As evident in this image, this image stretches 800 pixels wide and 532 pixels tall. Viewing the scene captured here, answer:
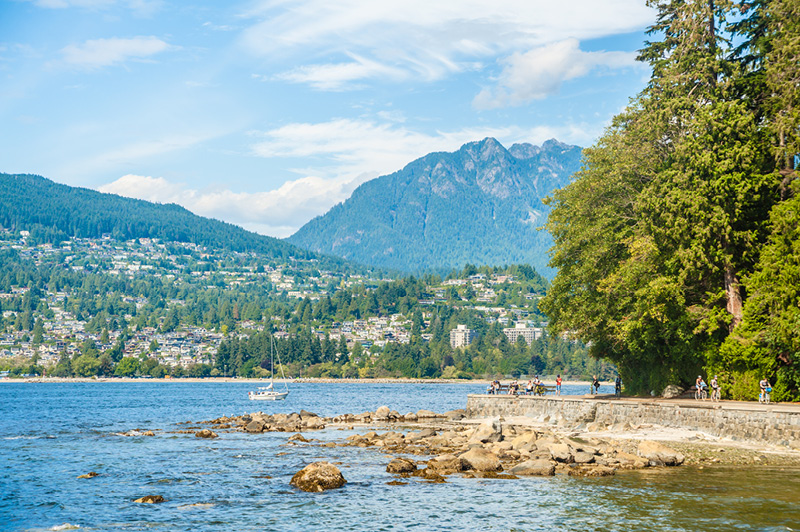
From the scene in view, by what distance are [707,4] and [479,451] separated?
102 ft

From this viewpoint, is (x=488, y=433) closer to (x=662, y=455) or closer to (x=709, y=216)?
(x=662, y=455)

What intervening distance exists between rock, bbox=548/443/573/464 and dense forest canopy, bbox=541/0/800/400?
12.4 metres

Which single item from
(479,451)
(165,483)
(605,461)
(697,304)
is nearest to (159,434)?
(165,483)

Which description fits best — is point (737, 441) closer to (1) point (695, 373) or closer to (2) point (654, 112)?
(1) point (695, 373)

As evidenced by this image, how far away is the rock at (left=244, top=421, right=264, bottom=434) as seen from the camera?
55469 mm

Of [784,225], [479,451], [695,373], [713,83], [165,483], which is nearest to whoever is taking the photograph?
[165,483]

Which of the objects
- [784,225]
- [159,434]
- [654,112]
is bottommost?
[159,434]

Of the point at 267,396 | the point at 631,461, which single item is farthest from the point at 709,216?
the point at 267,396

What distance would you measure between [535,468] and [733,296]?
19.3 meters

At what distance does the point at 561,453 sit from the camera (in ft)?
113

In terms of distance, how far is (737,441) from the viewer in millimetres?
36344

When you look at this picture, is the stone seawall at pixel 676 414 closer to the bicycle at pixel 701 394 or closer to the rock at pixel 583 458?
the bicycle at pixel 701 394

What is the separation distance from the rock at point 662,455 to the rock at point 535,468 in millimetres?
4976

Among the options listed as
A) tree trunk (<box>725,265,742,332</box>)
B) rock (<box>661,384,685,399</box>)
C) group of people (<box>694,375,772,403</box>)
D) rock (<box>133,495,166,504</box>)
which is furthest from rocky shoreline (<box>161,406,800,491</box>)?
tree trunk (<box>725,265,742,332</box>)
